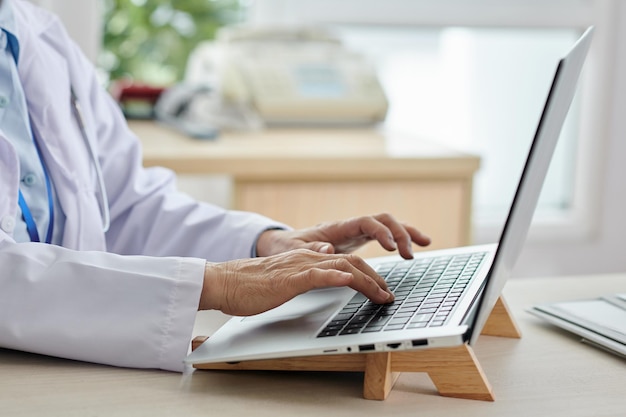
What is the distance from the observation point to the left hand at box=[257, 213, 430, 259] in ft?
3.31

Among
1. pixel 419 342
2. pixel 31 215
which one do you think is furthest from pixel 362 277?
pixel 31 215

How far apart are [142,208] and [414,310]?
57 cm

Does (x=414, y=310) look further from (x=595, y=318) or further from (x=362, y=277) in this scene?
(x=595, y=318)

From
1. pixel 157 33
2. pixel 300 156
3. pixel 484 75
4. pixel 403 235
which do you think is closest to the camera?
pixel 403 235

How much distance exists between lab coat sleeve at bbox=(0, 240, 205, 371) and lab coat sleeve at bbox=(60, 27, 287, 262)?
13.3 inches

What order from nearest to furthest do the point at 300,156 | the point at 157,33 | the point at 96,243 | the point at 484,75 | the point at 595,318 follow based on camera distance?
the point at 595,318, the point at 96,243, the point at 300,156, the point at 157,33, the point at 484,75

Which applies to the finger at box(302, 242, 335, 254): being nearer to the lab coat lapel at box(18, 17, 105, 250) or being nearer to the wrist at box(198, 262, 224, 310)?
the wrist at box(198, 262, 224, 310)

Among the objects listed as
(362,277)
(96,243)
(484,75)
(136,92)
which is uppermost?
(362,277)

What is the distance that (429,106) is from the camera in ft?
9.20

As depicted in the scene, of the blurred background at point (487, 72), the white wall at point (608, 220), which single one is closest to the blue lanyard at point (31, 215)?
the blurred background at point (487, 72)

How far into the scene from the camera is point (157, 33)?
259 cm

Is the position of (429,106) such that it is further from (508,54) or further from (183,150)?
(183,150)

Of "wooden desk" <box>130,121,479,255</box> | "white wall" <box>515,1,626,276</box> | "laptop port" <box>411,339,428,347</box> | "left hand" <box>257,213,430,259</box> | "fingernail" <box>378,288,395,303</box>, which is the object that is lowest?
"white wall" <box>515,1,626,276</box>

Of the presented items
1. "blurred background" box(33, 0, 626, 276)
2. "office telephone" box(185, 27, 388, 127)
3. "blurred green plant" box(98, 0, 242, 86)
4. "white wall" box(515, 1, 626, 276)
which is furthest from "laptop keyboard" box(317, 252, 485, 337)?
"white wall" box(515, 1, 626, 276)
